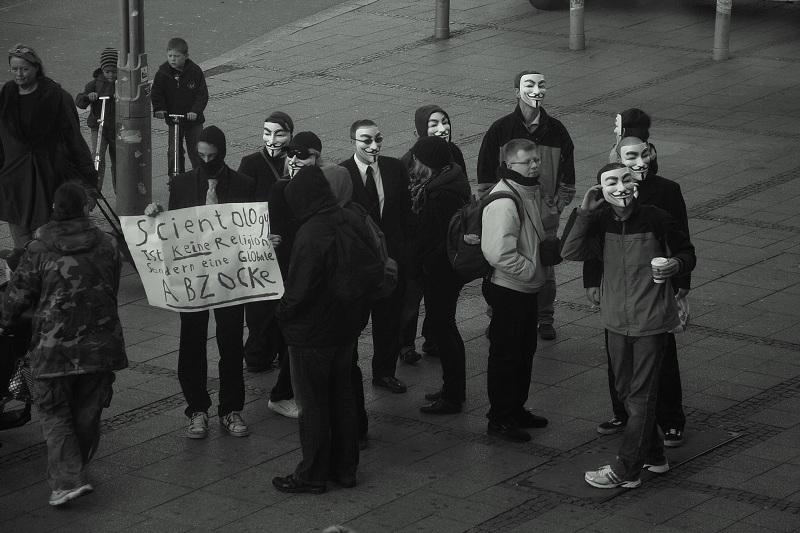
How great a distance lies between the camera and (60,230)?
287 inches

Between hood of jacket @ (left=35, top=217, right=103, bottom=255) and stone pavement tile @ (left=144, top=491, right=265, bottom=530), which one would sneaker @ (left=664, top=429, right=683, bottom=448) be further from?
hood of jacket @ (left=35, top=217, right=103, bottom=255)

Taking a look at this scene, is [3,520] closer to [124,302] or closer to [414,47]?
[124,302]

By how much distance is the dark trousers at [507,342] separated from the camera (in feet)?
26.2

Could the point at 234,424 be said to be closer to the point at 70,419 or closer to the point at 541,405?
the point at 70,419

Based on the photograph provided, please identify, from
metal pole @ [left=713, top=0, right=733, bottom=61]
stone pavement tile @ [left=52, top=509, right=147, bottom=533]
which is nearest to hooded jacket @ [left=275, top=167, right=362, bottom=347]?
stone pavement tile @ [left=52, top=509, right=147, bottom=533]

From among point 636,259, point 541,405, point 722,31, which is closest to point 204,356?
point 541,405

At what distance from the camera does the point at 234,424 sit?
8.20 metres

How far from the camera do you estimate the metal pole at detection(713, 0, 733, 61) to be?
19.5m

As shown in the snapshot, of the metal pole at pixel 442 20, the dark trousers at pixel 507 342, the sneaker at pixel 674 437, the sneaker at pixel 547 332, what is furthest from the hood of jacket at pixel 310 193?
the metal pole at pixel 442 20

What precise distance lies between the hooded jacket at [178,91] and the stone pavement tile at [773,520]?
886 cm

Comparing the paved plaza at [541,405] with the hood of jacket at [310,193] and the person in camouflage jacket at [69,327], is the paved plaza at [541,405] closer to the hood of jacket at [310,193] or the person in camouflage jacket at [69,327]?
the person in camouflage jacket at [69,327]

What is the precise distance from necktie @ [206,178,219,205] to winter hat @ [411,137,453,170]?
1325 mm

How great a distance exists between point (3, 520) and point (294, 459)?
1.62 meters

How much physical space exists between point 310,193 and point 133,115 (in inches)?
221
